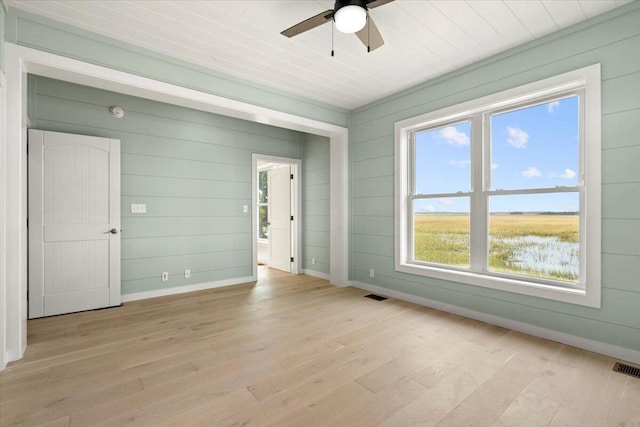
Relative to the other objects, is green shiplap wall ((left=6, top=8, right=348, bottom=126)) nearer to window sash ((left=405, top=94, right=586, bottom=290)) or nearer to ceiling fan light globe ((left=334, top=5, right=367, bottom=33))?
ceiling fan light globe ((left=334, top=5, right=367, bottom=33))

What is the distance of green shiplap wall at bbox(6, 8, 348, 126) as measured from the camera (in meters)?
2.47

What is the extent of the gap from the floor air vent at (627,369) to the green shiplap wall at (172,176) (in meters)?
4.50

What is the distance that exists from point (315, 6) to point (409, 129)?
216cm

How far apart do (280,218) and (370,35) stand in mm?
4397

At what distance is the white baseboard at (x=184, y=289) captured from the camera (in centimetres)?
406

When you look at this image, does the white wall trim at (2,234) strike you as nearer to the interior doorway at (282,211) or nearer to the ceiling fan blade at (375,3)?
the ceiling fan blade at (375,3)

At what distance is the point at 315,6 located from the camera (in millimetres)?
2359

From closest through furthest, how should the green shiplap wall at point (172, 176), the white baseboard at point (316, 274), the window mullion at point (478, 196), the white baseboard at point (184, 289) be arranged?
the window mullion at point (478, 196) → the green shiplap wall at point (172, 176) → the white baseboard at point (184, 289) → the white baseboard at point (316, 274)

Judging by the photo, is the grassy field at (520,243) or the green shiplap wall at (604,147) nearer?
the green shiplap wall at (604,147)

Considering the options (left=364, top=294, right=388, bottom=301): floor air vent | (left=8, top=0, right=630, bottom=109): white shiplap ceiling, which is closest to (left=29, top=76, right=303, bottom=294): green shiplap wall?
(left=8, top=0, right=630, bottom=109): white shiplap ceiling

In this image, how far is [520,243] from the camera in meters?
3.10

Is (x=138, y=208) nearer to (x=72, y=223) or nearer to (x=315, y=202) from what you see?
(x=72, y=223)

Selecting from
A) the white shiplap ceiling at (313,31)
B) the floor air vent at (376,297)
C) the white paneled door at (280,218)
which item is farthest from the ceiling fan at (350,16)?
the white paneled door at (280,218)

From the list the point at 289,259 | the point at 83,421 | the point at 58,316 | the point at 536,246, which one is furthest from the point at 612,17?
the point at 58,316
